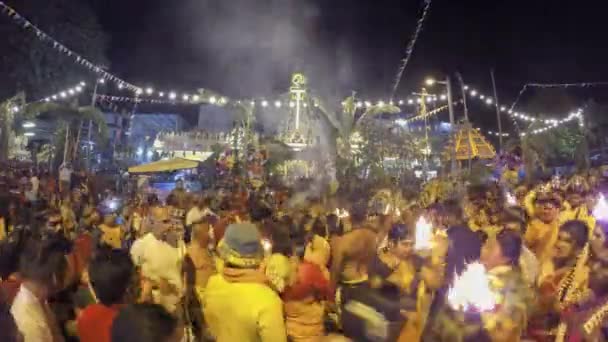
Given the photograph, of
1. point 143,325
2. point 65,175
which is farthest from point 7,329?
point 65,175

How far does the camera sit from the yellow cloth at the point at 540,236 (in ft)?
18.4

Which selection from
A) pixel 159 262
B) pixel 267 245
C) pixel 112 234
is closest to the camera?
pixel 159 262

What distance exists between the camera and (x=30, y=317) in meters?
3.01

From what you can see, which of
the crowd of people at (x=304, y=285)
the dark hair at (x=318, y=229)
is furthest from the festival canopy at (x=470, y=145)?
the dark hair at (x=318, y=229)

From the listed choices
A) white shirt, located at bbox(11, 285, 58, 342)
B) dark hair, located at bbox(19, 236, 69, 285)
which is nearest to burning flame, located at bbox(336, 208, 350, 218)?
dark hair, located at bbox(19, 236, 69, 285)

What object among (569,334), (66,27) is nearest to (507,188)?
(569,334)

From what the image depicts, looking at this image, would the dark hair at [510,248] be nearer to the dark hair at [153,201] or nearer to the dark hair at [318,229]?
the dark hair at [318,229]

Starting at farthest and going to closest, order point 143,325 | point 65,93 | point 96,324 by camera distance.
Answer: point 65,93 → point 96,324 → point 143,325

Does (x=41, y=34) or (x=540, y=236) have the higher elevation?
(x=41, y=34)

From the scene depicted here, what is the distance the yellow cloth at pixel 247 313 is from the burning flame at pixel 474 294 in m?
1.25

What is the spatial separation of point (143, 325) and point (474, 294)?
2131mm

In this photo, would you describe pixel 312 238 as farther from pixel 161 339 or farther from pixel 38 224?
pixel 38 224

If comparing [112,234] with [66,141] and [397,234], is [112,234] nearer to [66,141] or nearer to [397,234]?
[397,234]

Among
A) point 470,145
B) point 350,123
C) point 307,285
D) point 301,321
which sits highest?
point 350,123
